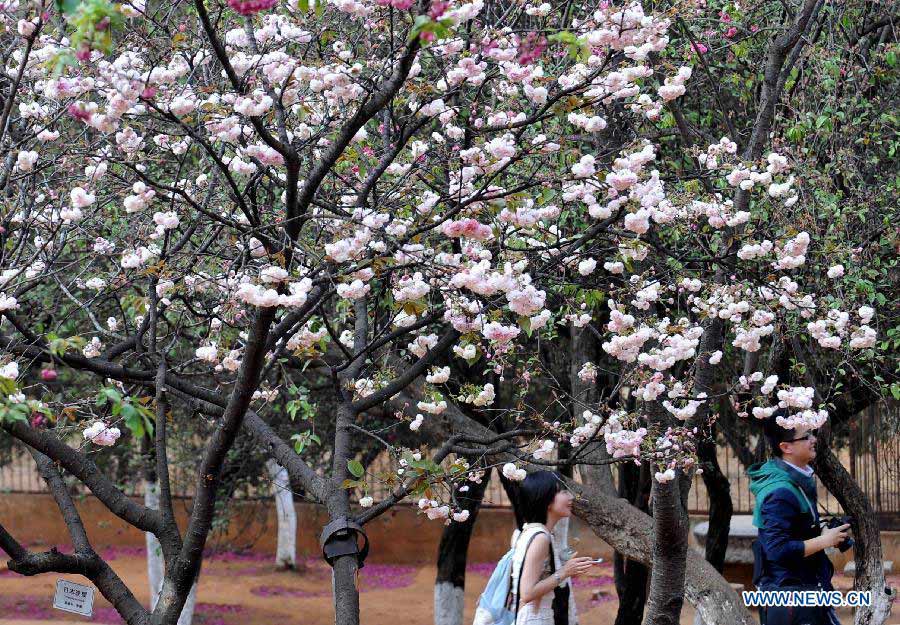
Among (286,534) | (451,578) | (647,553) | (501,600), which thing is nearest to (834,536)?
(501,600)

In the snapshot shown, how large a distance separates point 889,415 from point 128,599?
939 cm

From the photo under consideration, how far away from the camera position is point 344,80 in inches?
146

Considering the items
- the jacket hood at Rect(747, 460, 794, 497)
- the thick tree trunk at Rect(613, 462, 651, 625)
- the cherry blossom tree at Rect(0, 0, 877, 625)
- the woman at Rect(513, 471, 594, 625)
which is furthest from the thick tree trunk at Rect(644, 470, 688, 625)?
the thick tree trunk at Rect(613, 462, 651, 625)

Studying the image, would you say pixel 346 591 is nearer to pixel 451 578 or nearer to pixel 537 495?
pixel 537 495

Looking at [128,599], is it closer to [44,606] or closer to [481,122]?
[481,122]

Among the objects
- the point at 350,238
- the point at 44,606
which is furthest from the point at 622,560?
the point at 44,606

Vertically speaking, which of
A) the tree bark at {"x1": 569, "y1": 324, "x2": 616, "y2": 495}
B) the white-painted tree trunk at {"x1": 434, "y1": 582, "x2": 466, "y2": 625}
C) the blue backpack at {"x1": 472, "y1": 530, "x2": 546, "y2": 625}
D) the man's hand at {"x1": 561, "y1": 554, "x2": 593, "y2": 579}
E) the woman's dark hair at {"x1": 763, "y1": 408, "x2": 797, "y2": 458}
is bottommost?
the white-painted tree trunk at {"x1": 434, "y1": 582, "x2": 466, "y2": 625}

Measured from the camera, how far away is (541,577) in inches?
157

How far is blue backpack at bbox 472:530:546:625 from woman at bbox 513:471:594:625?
3cm

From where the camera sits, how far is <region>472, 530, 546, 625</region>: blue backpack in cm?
402

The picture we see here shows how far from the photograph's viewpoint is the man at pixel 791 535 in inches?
162

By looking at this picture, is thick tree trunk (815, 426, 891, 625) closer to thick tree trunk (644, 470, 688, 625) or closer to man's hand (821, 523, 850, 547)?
thick tree trunk (644, 470, 688, 625)

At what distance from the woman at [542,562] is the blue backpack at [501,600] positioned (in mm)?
29

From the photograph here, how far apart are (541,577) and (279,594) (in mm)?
10536
